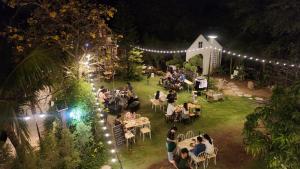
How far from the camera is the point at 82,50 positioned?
1331cm

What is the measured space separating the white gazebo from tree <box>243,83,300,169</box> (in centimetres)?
1381

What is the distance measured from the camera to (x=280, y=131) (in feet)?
18.5

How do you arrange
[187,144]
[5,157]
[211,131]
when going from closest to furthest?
[5,157] < [187,144] < [211,131]

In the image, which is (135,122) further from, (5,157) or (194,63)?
(194,63)

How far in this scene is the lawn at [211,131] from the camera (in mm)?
10906

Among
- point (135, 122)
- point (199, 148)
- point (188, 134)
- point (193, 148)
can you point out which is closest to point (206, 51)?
point (188, 134)

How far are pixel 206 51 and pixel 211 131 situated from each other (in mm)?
8409

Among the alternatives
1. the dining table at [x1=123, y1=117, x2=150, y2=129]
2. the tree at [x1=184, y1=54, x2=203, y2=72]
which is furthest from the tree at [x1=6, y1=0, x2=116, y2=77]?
the tree at [x1=184, y1=54, x2=203, y2=72]

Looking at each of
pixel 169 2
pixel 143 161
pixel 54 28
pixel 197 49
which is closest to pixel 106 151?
pixel 143 161

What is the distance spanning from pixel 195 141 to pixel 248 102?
637 cm

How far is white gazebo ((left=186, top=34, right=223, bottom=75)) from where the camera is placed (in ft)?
65.9

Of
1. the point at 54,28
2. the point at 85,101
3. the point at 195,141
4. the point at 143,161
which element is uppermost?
the point at 54,28

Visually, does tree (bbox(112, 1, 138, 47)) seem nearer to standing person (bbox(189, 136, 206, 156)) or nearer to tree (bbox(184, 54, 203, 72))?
tree (bbox(184, 54, 203, 72))

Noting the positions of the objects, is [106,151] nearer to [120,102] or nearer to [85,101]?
[85,101]
